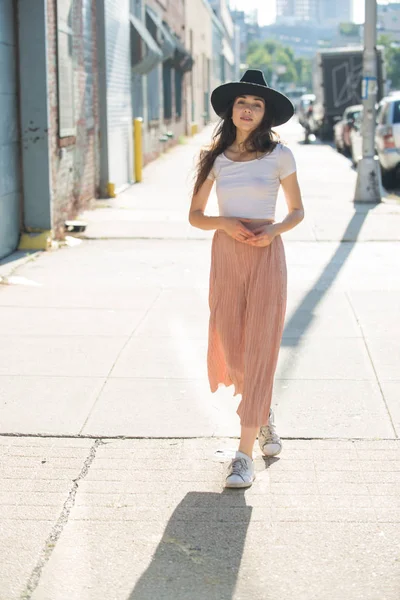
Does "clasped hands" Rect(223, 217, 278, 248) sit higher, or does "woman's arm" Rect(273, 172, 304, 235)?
"woman's arm" Rect(273, 172, 304, 235)

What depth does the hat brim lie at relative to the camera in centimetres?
490

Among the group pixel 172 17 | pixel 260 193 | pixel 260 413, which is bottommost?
pixel 260 413

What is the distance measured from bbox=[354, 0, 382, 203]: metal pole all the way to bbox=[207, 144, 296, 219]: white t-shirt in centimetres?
1155

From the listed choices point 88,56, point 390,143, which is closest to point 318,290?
point 88,56

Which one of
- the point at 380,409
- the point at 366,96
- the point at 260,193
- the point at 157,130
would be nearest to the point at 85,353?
Answer: the point at 380,409

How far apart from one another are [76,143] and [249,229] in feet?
34.2

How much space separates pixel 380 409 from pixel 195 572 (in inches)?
92.6

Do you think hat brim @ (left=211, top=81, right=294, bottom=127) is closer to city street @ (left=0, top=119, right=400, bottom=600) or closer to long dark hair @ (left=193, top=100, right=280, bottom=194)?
long dark hair @ (left=193, top=100, right=280, bottom=194)

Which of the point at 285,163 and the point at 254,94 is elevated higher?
the point at 254,94

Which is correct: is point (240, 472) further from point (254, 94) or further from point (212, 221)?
point (254, 94)

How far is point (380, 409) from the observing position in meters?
6.07

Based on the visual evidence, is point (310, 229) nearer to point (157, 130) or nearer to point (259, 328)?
point (259, 328)

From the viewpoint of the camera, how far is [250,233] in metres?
4.79

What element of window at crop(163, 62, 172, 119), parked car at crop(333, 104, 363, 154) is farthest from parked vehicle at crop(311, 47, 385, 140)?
window at crop(163, 62, 172, 119)
